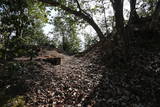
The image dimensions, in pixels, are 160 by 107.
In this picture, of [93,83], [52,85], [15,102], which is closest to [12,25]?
[52,85]

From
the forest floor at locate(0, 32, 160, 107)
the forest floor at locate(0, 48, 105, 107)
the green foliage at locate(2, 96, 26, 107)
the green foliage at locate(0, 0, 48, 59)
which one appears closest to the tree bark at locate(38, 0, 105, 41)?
the forest floor at locate(0, 32, 160, 107)

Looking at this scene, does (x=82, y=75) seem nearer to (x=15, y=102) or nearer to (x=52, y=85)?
(x=52, y=85)

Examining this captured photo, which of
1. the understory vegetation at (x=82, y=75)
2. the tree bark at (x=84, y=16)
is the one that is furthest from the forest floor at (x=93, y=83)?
the tree bark at (x=84, y=16)

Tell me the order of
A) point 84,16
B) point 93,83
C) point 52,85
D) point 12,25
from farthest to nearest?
point 84,16 → point 12,25 → point 93,83 → point 52,85

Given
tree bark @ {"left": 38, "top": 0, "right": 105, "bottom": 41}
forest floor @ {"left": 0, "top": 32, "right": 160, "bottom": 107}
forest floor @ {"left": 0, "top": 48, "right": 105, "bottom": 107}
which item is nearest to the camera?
forest floor @ {"left": 0, "top": 32, "right": 160, "bottom": 107}

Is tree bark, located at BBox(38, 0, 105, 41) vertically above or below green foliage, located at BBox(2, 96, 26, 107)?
above

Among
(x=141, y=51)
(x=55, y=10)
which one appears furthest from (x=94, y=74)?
(x=55, y=10)

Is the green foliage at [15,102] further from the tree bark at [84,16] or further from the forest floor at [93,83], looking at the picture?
the tree bark at [84,16]

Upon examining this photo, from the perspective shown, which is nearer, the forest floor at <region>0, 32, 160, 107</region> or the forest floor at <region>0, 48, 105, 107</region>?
the forest floor at <region>0, 32, 160, 107</region>

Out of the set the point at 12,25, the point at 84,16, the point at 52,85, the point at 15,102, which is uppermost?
the point at 84,16

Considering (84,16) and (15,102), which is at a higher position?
(84,16)

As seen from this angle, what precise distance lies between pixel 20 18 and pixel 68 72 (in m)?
2.88

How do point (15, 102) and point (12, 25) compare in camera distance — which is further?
point (12, 25)

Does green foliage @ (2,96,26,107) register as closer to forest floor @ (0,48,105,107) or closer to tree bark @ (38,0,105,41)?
forest floor @ (0,48,105,107)
